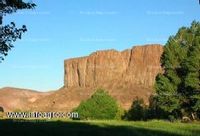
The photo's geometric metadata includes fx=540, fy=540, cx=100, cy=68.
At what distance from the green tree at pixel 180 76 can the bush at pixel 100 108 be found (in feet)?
98.1

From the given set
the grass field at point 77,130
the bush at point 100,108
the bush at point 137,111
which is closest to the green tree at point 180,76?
the bush at point 137,111

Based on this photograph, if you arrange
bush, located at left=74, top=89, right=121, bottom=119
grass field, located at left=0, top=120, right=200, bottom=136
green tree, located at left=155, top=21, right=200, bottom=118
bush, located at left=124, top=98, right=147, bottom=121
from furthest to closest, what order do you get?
bush, located at left=74, top=89, right=121, bottom=119 → bush, located at left=124, top=98, right=147, bottom=121 → green tree, located at left=155, top=21, right=200, bottom=118 → grass field, located at left=0, top=120, right=200, bottom=136

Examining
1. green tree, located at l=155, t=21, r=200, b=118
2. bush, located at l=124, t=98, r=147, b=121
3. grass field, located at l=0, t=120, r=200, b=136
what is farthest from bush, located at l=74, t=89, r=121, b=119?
grass field, located at l=0, t=120, r=200, b=136

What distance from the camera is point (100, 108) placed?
4067 inches

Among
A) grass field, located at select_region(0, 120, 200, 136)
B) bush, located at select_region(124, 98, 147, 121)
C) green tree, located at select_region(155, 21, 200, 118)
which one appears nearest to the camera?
grass field, located at select_region(0, 120, 200, 136)

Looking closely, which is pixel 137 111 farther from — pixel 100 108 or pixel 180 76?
pixel 180 76

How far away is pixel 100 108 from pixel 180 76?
3389 centimetres

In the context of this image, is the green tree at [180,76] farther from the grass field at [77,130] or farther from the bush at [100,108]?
the grass field at [77,130]

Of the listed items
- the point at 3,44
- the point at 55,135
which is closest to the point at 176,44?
the point at 55,135

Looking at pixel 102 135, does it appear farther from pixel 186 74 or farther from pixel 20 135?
pixel 186 74

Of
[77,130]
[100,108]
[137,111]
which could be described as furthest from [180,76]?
[77,130]

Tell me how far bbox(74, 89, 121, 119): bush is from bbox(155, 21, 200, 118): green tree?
29.9m

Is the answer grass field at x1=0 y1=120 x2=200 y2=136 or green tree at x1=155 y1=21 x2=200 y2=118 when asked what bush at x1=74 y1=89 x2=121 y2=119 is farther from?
grass field at x1=0 y1=120 x2=200 y2=136

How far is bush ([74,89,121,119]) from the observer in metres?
103
